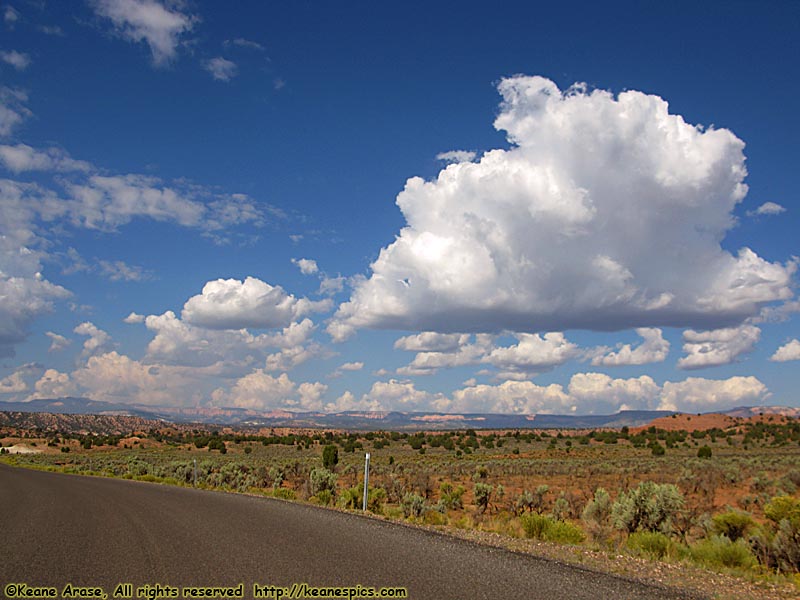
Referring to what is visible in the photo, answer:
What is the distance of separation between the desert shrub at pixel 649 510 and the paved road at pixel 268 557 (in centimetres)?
712

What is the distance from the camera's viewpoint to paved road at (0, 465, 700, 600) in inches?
287

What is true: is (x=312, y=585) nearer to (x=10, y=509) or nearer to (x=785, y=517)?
(x=785, y=517)

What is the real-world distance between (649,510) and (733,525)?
221 cm

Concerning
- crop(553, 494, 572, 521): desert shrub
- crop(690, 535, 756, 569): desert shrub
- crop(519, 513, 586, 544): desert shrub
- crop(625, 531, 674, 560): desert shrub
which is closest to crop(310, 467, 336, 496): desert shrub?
crop(553, 494, 572, 521): desert shrub

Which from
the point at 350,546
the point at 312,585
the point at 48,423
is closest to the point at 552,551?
the point at 350,546

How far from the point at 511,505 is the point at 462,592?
18.3 meters

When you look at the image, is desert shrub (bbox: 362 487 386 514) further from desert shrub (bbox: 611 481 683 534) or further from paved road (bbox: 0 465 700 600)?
desert shrub (bbox: 611 481 683 534)

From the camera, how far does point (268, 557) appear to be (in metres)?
8.53

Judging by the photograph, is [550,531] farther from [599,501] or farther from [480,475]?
[480,475]

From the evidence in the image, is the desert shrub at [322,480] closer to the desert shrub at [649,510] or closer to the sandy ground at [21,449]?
the desert shrub at [649,510]

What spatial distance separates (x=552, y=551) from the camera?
10.0 metres

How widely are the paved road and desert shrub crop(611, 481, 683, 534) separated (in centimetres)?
712

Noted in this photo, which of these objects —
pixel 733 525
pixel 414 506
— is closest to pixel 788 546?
pixel 733 525

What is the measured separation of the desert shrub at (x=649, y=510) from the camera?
15516mm
